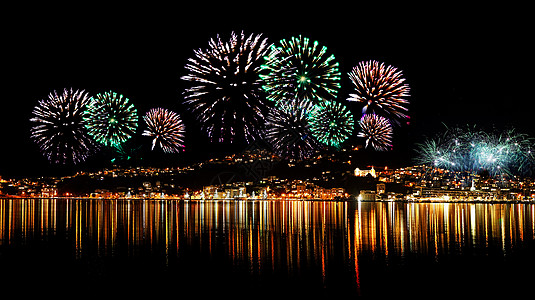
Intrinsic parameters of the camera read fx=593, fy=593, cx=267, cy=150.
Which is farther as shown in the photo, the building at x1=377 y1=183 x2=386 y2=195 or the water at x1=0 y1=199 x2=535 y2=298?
the building at x1=377 y1=183 x2=386 y2=195

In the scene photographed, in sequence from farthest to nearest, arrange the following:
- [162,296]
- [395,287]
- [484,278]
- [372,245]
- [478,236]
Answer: [478,236] → [372,245] → [484,278] → [395,287] → [162,296]

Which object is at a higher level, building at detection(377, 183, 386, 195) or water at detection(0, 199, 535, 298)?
water at detection(0, 199, 535, 298)

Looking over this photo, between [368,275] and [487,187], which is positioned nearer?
[368,275]

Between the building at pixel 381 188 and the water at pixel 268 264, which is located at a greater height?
the water at pixel 268 264

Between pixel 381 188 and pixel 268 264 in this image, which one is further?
pixel 381 188

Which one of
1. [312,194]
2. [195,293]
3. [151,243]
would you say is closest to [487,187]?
[312,194]

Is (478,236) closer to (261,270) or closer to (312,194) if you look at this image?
(261,270)

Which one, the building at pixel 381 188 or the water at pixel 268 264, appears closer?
the water at pixel 268 264

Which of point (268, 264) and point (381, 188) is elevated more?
point (268, 264)

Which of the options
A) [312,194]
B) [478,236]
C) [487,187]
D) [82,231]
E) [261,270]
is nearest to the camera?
[261,270]
